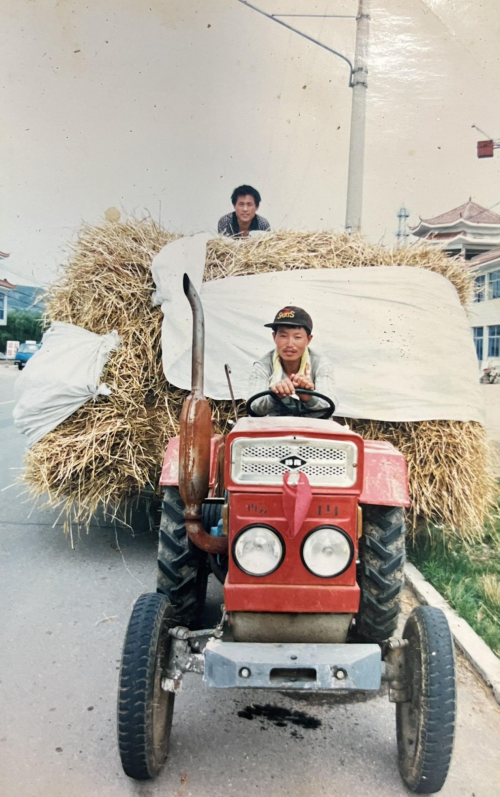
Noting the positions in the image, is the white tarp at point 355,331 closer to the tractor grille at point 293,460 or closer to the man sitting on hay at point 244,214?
the man sitting on hay at point 244,214

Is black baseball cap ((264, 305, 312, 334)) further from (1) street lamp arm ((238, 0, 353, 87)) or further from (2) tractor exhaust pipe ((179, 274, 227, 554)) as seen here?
(1) street lamp arm ((238, 0, 353, 87))

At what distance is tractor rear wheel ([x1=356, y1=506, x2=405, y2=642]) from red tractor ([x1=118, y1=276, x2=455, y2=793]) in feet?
0.94

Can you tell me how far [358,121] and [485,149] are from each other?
0.96 metres

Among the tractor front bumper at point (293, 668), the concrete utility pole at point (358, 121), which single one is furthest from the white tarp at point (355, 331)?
the tractor front bumper at point (293, 668)

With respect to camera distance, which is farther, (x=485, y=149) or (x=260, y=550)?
(x=485, y=149)

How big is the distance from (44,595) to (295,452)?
255cm

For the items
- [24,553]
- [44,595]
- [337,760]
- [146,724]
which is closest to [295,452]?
[146,724]

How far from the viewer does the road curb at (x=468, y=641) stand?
292 centimetres

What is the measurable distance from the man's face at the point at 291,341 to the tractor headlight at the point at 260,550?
1.50 meters

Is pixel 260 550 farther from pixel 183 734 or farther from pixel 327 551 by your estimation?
pixel 183 734

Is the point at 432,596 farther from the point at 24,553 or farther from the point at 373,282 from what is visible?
the point at 24,553

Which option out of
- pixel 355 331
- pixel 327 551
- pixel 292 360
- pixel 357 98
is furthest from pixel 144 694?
pixel 357 98

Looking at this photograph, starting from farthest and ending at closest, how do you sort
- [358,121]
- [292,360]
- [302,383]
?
[358,121], [292,360], [302,383]

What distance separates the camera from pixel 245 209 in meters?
5.68
